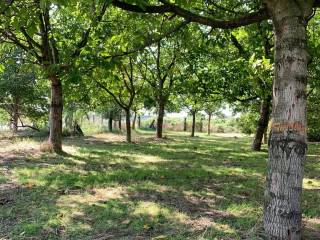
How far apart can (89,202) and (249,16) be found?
4150 millimetres

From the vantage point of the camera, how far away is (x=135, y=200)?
7.30 m

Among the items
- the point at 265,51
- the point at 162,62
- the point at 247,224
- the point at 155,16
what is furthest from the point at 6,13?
the point at 162,62

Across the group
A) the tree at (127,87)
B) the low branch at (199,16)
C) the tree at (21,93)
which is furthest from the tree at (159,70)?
the low branch at (199,16)

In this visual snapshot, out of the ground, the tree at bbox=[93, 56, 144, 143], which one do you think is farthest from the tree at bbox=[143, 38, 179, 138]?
the ground

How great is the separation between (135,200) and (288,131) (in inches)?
138

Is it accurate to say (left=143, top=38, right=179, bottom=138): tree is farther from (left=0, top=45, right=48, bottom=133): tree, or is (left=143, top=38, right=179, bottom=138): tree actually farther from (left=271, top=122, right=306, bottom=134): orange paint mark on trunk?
(left=271, top=122, right=306, bottom=134): orange paint mark on trunk

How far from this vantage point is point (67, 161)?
12.4 m

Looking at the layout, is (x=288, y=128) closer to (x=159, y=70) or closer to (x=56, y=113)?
(x=56, y=113)

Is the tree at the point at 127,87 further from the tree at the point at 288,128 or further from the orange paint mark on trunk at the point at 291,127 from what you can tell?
the orange paint mark on trunk at the point at 291,127

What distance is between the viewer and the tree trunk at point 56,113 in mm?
13867

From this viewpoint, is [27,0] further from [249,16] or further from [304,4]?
[304,4]

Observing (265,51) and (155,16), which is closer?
(155,16)

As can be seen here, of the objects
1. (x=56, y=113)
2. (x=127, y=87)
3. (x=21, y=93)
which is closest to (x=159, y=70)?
(x=127, y=87)

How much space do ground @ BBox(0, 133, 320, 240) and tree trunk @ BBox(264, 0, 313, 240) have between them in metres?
0.48
